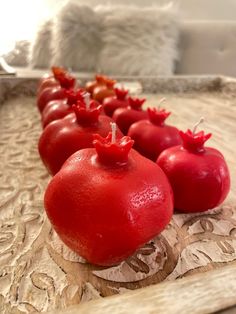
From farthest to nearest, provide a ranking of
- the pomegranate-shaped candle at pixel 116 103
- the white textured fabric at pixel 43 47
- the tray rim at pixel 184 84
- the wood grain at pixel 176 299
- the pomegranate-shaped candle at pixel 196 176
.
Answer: the white textured fabric at pixel 43 47
the tray rim at pixel 184 84
the pomegranate-shaped candle at pixel 116 103
the pomegranate-shaped candle at pixel 196 176
the wood grain at pixel 176 299

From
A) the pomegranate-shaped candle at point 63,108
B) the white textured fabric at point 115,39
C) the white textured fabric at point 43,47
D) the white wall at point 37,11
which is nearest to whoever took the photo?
the pomegranate-shaped candle at point 63,108

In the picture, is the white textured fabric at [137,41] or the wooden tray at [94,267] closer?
the wooden tray at [94,267]

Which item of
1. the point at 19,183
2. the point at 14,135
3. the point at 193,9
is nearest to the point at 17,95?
the point at 14,135

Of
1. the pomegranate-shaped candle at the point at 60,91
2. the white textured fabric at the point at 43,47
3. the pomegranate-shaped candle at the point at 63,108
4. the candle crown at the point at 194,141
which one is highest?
the candle crown at the point at 194,141

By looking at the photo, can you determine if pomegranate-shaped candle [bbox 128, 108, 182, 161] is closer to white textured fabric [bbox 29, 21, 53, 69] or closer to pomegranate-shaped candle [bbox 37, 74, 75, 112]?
pomegranate-shaped candle [bbox 37, 74, 75, 112]

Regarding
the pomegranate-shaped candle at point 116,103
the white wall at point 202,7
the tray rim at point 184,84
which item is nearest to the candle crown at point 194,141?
the pomegranate-shaped candle at point 116,103

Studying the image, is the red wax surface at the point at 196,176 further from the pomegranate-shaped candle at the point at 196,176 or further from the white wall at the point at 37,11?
the white wall at the point at 37,11

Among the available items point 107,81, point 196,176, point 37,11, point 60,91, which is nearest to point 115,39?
point 37,11
